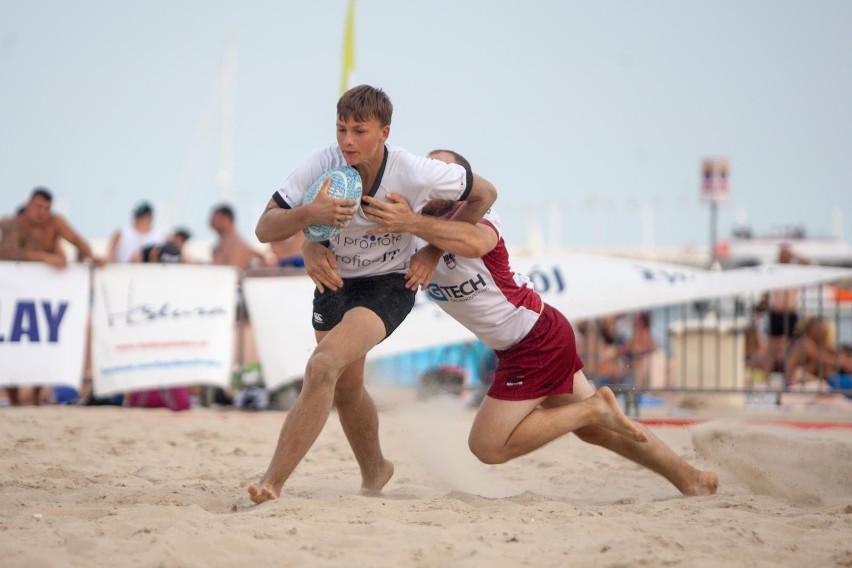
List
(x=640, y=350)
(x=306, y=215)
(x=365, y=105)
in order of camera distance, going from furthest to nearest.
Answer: (x=640, y=350) < (x=365, y=105) < (x=306, y=215)

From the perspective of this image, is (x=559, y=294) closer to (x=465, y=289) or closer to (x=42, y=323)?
(x=42, y=323)

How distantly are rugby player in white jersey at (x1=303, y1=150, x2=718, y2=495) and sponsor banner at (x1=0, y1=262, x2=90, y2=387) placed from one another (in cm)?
543

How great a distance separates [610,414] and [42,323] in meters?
6.19

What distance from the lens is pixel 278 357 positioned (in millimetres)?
10344

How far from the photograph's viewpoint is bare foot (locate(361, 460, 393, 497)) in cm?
586

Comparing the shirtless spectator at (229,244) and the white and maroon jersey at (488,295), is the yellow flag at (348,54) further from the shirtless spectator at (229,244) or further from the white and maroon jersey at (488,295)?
the white and maroon jersey at (488,295)

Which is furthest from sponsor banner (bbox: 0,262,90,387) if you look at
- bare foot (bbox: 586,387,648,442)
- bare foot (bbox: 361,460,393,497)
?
bare foot (bbox: 586,387,648,442)

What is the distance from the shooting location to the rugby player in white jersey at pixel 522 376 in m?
5.49

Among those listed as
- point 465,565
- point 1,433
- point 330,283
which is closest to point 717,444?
point 330,283

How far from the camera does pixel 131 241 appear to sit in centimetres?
1312

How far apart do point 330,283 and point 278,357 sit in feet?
17.1

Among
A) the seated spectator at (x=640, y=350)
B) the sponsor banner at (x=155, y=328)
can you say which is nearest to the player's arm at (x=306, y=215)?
the sponsor banner at (x=155, y=328)

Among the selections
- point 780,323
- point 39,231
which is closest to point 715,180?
point 780,323

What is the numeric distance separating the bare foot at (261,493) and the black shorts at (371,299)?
862mm
